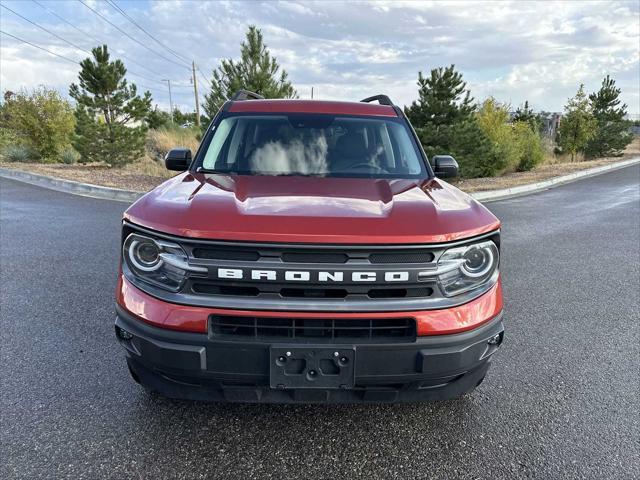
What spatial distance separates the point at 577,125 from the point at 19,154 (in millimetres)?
28816

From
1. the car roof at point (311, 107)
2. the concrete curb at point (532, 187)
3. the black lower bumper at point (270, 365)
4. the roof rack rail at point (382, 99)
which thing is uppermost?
the roof rack rail at point (382, 99)

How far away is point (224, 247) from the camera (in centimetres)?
190

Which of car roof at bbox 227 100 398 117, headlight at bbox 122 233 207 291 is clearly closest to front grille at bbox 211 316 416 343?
headlight at bbox 122 233 207 291

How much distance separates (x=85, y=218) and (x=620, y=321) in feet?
25.7

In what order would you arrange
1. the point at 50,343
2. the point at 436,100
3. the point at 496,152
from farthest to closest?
the point at 496,152, the point at 436,100, the point at 50,343

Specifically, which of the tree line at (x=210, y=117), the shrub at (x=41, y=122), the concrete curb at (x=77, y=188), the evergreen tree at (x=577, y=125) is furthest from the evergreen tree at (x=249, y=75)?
the evergreen tree at (x=577, y=125)

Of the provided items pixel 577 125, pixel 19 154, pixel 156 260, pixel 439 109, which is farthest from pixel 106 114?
pixel 577 125

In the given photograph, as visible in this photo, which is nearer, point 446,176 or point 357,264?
point 357,264

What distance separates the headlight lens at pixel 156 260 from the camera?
1953 millimetres

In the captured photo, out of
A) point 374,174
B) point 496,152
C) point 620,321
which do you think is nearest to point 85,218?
point 374,174

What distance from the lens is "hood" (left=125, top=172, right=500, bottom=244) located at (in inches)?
74.5

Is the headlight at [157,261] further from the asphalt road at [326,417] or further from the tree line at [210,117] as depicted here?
the tree line at [210,117]

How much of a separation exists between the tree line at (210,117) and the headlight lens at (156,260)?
1286cm

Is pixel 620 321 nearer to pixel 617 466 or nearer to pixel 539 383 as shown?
pixel 539 383
